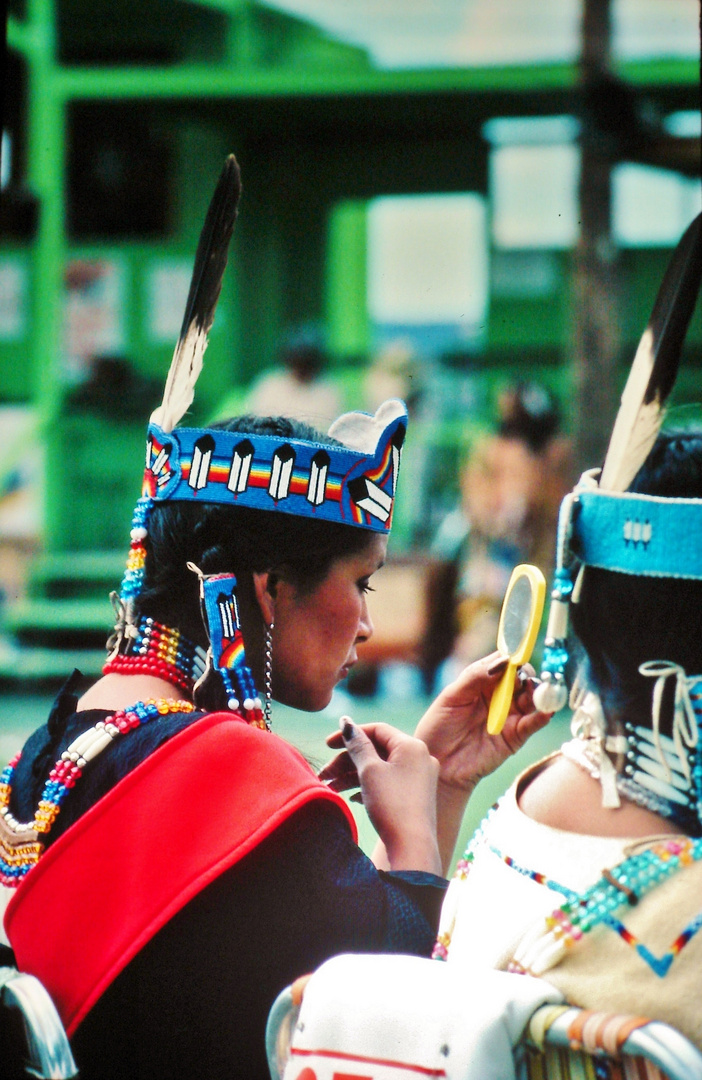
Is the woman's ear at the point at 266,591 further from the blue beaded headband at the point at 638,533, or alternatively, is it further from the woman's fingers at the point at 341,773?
the blue beaded headband at the point at 638,533

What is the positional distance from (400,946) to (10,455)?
7157 millimetres

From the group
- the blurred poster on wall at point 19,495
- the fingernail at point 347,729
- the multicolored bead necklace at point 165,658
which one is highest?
the multicolored bead necklace at point 165,658

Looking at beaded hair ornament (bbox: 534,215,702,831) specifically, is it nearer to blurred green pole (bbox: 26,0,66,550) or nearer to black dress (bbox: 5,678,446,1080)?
black dress (bbox: 5,678,446,1080)

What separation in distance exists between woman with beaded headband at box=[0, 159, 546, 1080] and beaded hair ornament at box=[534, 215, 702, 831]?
0.37m

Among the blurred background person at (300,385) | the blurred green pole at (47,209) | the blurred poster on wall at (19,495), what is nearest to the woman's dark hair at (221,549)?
the blurred background person at (300,385)

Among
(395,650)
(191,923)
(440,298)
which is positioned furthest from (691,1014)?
(440,298)

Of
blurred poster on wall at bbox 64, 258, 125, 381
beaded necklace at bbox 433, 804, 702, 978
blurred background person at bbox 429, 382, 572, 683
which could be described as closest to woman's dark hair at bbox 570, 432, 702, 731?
beaded necklace at bbox 433, 804, 702, 978

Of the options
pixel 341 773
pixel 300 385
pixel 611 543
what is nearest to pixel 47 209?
pixel 300 385

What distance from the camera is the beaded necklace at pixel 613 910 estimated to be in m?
1.19

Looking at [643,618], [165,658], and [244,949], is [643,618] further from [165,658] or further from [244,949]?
[165,658]

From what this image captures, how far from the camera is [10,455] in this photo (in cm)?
826

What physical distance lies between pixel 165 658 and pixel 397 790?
37 cm

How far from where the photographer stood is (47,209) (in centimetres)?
841

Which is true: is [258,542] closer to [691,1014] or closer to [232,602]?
[232,602]
